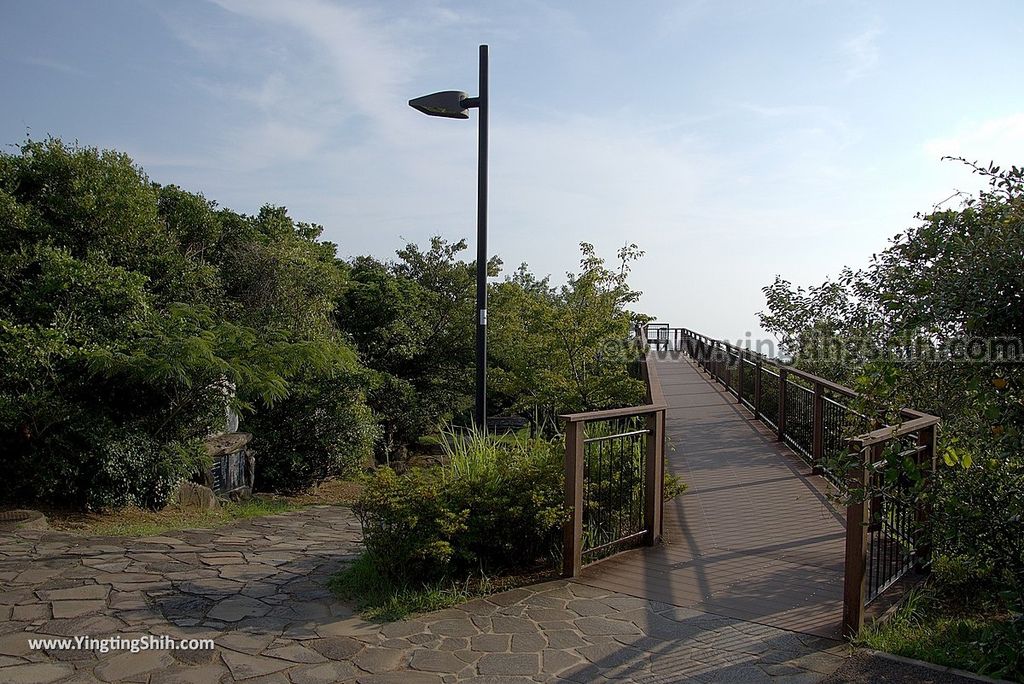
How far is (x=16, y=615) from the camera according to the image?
16.5 feet

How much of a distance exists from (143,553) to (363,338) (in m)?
10.3

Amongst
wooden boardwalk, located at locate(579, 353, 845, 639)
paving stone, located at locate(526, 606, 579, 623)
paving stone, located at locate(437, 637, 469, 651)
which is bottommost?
paving stone, located at locate(437, 637, 469, 651)

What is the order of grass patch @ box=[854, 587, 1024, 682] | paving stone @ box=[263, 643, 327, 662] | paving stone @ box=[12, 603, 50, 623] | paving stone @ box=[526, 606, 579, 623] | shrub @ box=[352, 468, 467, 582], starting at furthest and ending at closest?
shrub @ box=[352, 468, 467, 582], paving stone @ box=[12, 603, 50, 623], paving stone @ box=[526, 606, 579, 623], paving stone @ box=[263, 643, 327, 662], grass patch @ box=[854, 587, 1024, 682]

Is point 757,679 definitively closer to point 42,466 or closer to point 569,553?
point 569,553

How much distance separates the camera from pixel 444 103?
25.5 feet

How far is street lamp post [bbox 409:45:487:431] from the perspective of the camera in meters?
7.73

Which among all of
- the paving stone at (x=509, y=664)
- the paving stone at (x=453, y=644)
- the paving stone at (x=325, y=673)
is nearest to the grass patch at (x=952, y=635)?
the paving stone at (x=509, y=664)

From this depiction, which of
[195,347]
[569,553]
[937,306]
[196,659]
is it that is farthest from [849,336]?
[196,659]

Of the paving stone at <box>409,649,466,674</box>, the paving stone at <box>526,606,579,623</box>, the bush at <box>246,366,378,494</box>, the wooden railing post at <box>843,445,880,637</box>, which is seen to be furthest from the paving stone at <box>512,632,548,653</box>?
the bush at <box>246,366,378,494</box>

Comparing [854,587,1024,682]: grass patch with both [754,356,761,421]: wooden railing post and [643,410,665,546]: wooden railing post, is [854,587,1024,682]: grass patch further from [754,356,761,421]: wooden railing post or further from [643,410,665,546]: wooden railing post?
[754,356,761,421]: wooden railing post

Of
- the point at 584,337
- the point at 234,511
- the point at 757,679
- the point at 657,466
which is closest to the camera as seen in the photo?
the point at 757,679

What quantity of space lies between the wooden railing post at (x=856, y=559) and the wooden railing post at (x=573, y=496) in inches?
75.2

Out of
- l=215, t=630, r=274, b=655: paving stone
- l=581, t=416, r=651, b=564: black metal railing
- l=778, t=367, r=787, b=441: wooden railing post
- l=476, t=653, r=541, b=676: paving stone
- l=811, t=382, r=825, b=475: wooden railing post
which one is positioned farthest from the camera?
l=778, t=367, r=787, b=441: wooden railing post

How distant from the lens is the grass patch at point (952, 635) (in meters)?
3.74
